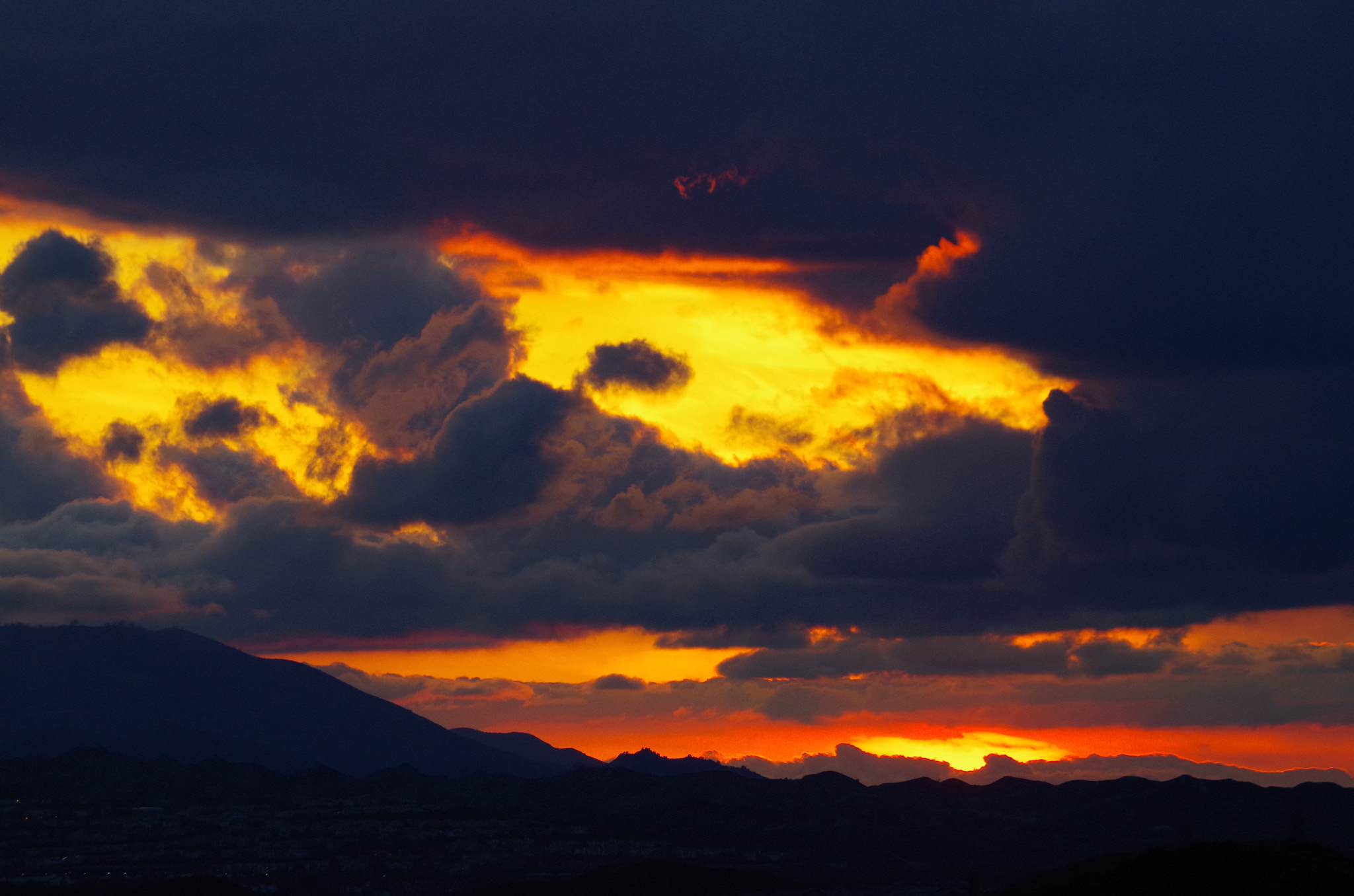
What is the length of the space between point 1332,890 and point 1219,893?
40.6ft

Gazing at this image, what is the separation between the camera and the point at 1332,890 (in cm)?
19388

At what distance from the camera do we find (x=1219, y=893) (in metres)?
199
